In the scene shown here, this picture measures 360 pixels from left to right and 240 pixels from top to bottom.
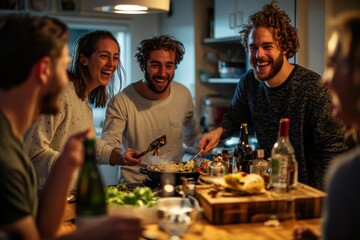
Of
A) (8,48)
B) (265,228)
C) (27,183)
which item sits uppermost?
(8,48)

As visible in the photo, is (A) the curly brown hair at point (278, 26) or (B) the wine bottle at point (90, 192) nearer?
(B) the wine bottle at point (90, 192)

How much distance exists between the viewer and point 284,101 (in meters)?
2.29

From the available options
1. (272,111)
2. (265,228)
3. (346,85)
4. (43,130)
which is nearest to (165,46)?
(272,111)

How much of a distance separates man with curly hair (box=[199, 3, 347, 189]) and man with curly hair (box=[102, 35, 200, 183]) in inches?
12.8

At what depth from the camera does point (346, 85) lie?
100 cm

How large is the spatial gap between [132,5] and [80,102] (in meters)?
0.51

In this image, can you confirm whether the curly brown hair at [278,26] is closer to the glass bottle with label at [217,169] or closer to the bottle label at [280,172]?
the glass bottle with label at [217,169]

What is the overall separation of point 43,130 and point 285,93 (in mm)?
1140

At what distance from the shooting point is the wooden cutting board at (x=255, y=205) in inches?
56.6

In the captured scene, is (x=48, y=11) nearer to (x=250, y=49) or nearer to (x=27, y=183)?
(x=250, y=49)

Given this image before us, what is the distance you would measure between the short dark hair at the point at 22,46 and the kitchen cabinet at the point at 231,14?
2376 mm

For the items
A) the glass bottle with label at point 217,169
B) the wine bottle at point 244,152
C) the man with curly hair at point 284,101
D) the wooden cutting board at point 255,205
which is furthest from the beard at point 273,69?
the wooden cutting board at point 255,205

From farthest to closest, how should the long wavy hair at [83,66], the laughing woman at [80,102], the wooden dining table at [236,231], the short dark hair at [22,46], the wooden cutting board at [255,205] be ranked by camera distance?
the long wavy hair at [83,66] → the laughing woman at [80,102] → the wooden cutting board at [255,205] → the wooden dining table at [236,231] → the short dark hair at [22,46]

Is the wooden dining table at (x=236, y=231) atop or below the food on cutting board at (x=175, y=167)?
below
